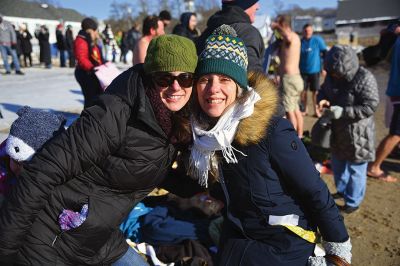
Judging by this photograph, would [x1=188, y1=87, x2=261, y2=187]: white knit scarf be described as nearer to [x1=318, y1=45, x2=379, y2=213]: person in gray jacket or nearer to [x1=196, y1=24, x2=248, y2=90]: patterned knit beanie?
[x1=196, y1=24, x2=248, y2=90]: patterned knit beanie

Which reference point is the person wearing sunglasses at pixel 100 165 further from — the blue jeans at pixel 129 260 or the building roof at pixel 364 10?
the building roof at pixel 364 10

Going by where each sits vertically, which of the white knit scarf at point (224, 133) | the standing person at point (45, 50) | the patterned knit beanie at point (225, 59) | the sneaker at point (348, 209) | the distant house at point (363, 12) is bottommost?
the sneaker at point (348, 209)

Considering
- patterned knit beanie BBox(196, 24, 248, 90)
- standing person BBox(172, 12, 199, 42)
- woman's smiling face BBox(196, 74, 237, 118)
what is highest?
standing person BBox(172, 12, 199, 42)

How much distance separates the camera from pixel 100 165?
→ 5.80ft

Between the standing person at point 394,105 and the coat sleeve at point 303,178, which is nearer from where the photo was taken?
the coat sleeve at point 303,178

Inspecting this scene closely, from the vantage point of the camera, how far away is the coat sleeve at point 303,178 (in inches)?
64.2

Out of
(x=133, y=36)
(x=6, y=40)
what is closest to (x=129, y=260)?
(x=6, y=40)

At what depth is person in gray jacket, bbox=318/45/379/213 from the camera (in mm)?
3285

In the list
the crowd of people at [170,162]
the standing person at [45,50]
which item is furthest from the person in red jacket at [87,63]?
the standing person at [45,50]

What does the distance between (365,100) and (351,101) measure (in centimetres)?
13

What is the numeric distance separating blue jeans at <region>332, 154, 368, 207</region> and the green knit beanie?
263 cm

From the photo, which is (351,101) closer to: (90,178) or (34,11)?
(90,178)

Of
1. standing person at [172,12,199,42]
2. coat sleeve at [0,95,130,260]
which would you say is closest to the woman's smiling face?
coat sleeve at [0,95,130,260]

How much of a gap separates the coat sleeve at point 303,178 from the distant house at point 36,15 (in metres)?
45.3
